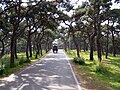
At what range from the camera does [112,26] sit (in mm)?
58156

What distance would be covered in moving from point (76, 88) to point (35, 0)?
17.0 meters

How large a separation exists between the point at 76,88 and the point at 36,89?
223cm

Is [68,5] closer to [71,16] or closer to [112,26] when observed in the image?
[71,16]

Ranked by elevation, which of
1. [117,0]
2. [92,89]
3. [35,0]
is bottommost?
[92,89]

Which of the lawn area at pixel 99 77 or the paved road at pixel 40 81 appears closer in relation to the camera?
the paved road at pixel 40 81

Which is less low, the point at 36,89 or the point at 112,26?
the point at 112,26

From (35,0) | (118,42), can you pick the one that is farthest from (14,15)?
(118,42)

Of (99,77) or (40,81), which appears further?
(99,77)

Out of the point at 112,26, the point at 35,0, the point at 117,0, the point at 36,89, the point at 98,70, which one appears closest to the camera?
the point at 36,89

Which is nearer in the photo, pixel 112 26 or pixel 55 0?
pixel 55 0

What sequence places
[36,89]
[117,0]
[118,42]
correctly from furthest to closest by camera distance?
[118,42] < [117,0] < [36,89]

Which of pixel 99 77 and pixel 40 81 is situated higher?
pixel 40 81

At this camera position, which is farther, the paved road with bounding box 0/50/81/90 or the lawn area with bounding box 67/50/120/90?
the lawn area with bounding box 67/50/120/90

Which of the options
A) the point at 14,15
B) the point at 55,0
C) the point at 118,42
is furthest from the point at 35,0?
the point at 118,42
